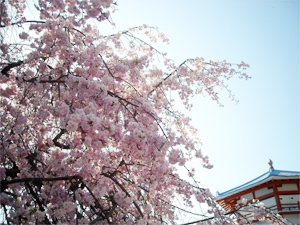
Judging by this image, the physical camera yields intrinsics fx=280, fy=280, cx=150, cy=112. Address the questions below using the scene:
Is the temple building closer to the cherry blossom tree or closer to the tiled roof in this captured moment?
the tiled roof

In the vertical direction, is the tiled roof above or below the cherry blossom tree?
above

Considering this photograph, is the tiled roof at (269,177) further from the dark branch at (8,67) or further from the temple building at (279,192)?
the dark branch at (8,67)

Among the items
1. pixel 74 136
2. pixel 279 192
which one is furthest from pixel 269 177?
pixel 74 136

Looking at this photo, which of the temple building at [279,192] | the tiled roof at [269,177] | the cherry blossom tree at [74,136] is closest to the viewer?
the cherry blossom tree at [74,136]

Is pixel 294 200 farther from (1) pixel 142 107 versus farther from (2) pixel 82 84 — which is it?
(2) pixel 82 84

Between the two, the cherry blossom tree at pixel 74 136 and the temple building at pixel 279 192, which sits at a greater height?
the temple building at pixel 279 192

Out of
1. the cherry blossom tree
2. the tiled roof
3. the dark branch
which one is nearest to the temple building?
the tiled roof

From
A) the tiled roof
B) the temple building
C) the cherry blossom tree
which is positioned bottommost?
the cherry blossom tree

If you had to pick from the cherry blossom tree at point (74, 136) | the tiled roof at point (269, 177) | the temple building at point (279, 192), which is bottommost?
the cherry blossom tree at point (74, 136)

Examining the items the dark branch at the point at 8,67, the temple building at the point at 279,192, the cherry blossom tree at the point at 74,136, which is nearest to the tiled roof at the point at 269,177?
the temple building at the point at 279,192

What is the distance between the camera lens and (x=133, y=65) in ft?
11.7

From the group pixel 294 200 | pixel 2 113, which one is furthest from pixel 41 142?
pixel 294 200

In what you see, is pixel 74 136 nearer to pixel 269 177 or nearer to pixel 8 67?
pixel 8 67

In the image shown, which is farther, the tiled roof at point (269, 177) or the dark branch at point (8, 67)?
the tiled roof at point (269, 177)
